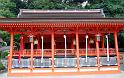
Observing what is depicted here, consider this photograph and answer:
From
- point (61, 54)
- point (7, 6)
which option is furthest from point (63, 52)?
point (7, 6)

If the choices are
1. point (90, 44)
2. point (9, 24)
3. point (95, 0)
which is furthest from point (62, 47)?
point (95, 0)

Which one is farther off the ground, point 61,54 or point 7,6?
point 7,6

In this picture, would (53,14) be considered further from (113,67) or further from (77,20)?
(113,67)

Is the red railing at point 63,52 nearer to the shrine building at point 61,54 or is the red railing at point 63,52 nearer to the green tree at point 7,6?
the shrine building at point 61,54

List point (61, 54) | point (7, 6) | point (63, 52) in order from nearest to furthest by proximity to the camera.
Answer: point (61, 54), point (63, 52), point (7, 6)

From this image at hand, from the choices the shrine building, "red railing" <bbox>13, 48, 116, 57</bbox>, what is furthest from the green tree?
the shrine building

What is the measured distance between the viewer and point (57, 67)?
19.0m

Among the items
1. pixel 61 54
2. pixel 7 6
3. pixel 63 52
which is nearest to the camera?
pixel 61 54

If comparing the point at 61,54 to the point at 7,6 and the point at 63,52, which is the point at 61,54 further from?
the point at 7,6

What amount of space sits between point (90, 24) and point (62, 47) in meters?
5.07

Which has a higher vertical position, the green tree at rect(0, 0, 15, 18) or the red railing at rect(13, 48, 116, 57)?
the green tree at rect(0, 0, 15, 18)

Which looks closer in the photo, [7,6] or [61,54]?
[61,54]

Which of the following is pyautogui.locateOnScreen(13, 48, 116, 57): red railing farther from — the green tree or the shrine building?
the green tree

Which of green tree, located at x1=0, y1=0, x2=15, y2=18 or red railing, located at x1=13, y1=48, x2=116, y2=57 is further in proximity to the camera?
green tree, located at x1=0, y1=0, x2=15, y2=18
